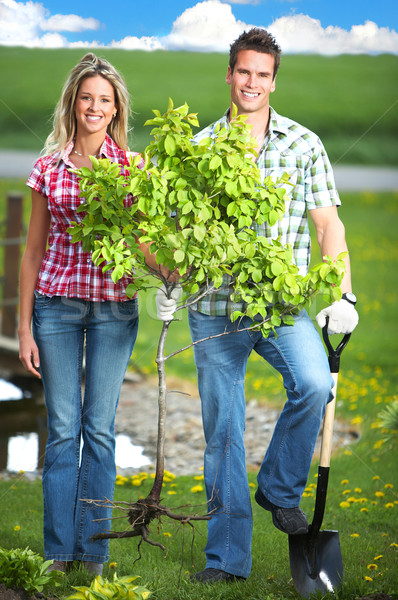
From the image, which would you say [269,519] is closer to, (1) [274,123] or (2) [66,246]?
(2) [66,246]

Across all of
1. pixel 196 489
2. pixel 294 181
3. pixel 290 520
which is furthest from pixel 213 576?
pixel 294 181

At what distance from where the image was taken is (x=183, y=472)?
325cm

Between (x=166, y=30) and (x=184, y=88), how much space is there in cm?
321

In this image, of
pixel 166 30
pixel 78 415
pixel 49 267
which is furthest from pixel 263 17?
pixel 78 415

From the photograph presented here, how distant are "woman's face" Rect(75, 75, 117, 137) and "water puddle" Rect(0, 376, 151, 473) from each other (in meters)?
→ 1.92

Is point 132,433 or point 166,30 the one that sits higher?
point 166,30

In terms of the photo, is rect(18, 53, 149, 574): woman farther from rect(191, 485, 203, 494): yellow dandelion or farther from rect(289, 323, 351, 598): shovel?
rect(191, 485, 203, 494): yellow dandelion

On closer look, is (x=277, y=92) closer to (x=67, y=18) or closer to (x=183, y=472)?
(x=67, y=18)

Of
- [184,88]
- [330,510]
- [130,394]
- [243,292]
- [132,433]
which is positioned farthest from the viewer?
[184,88]

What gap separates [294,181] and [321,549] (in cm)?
98

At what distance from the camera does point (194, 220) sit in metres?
1.59

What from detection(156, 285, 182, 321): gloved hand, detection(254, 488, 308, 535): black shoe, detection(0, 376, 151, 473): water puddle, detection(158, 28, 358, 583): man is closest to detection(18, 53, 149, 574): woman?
detection(156, 285, 182, 321): gloved hand

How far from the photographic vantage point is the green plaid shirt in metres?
1.89

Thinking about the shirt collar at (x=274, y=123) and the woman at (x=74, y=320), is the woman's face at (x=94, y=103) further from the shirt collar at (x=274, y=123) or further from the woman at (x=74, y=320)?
the shirt collar at (x=274, y=123)
